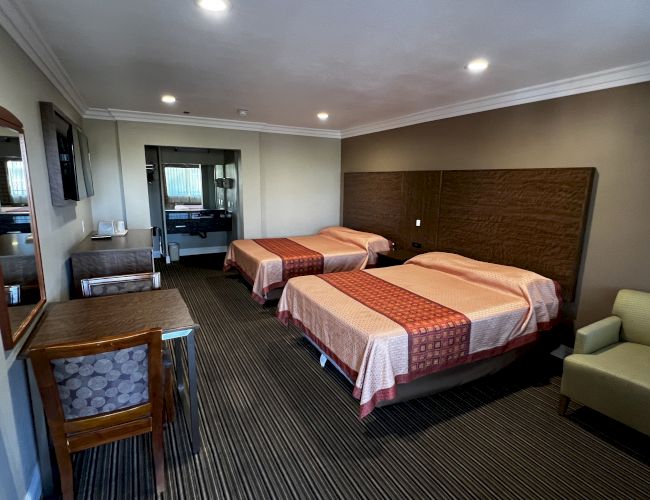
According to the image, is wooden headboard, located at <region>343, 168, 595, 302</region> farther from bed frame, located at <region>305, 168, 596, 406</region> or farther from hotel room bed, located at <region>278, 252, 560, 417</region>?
hotel room bed, located at <region>278, 252, 560, 417</region>

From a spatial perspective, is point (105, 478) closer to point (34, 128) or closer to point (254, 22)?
point (34, 128)

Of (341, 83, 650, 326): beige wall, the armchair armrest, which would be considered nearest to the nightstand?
(341, 83, 650, 326): beige wall

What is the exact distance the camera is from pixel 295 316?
9.86 ft

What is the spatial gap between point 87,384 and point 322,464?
125cm

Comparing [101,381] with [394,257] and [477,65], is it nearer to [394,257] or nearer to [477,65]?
[477,65]

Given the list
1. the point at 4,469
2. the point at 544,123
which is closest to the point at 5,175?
the point at 4,469

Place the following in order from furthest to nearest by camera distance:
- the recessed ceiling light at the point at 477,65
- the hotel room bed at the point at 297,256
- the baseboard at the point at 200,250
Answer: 1. the baseboard at the point at 200,250
2. the hotel room bed at the point at 297,256
3. the recessed ceiling light at the point at 477,65

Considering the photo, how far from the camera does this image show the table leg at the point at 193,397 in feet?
5.93

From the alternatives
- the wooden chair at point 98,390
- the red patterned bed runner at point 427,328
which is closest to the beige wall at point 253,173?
the red patterned bed runner at point 427,328

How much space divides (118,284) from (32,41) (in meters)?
1.60

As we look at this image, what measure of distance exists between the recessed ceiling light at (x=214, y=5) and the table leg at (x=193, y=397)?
5.56 ft

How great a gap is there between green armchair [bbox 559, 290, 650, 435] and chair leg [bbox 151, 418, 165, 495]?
2.47 meters

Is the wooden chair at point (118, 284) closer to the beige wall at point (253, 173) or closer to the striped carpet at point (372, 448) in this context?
the striped carpet at point (372, 448)

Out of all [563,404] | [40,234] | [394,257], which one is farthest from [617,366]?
[40,234]
